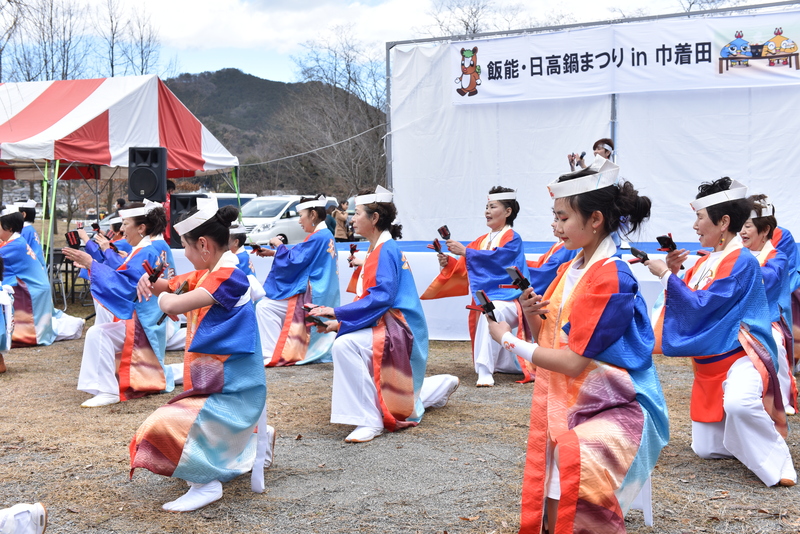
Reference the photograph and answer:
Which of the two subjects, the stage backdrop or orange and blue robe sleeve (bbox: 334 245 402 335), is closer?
orange and blue robe sleeve (bbox: 334 245 402 335)

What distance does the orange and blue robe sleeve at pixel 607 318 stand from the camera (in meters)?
2.29

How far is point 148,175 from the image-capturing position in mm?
8055

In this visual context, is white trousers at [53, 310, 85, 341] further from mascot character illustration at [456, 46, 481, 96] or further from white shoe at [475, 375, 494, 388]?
mascot character illustration at [456, 46, 481, 96]

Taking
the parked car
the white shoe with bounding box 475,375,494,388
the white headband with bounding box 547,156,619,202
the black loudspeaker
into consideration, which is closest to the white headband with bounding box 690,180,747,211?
the white headband with bounding box 547,156,619,202

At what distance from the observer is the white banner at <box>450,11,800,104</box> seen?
29.8ft

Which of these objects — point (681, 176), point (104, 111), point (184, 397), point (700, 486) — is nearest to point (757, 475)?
point (700, 486)

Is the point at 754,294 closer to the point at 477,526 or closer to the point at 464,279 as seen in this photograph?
the point at 477,526

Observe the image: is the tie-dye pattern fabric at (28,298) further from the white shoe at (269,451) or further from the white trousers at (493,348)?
the white shoe at (269,451)

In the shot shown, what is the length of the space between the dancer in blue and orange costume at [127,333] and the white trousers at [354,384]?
5.86 feet

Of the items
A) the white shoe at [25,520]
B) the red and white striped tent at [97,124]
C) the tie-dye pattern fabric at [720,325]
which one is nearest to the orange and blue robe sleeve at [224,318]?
the white shoe at [25,520]

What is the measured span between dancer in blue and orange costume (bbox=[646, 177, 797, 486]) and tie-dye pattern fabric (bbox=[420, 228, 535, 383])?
2.36 m

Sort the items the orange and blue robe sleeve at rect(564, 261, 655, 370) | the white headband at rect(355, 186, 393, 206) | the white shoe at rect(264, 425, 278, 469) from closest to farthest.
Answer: the orange and blue robe sleeve at rect(564, 261, 655, 370) < the white shoe at rect(264, 425, 278, 469) < the white headband at rect(355, 186, 393, 206)

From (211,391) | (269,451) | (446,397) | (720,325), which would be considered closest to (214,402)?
(211,391)

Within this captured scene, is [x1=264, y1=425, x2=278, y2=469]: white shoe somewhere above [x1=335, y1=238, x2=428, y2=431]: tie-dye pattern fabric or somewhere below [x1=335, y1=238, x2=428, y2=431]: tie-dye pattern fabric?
below
